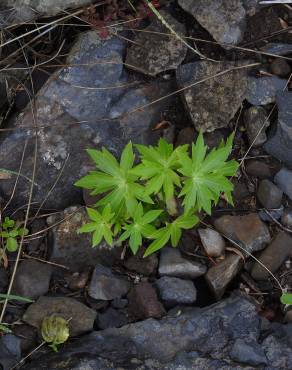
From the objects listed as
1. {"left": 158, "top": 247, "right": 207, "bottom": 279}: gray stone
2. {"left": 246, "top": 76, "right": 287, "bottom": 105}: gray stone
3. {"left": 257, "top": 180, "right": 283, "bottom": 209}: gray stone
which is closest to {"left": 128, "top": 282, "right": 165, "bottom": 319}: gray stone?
{"left": 158, "top": 247, "right": 207, "bottom": 279}: gray stone

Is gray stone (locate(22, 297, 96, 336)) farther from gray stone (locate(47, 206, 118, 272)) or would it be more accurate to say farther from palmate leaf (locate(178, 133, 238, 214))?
palmate leaf (locate(178, 133, 238, 214))

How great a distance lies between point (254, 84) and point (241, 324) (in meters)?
1.57

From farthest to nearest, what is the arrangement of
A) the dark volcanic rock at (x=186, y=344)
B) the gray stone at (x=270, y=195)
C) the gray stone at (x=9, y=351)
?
the gray stone at (x=270, y=195)
the gray stone at (x=9, y=351)
the dark volcanic rock at (x=186, y=344)

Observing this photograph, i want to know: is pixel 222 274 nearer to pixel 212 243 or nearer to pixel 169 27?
pixel 212 243

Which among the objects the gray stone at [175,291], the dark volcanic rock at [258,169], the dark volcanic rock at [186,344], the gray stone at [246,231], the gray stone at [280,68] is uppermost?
the gray stone at [280,68]

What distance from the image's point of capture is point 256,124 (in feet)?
12.4

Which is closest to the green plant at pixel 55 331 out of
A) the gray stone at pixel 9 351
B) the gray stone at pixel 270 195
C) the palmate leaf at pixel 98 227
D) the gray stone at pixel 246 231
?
the gray stone at pixel 9 351

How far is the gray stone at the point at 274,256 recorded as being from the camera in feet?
11.6

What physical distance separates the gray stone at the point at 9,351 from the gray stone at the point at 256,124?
1928 millimetres

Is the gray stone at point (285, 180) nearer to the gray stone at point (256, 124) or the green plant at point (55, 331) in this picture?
the gray stone at point (256, 124)

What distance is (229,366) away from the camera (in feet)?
10.2

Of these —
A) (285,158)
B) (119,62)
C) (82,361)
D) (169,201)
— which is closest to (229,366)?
(82,361)

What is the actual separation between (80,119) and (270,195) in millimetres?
1330

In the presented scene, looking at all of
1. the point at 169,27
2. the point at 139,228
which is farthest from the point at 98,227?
the point at 169,27
